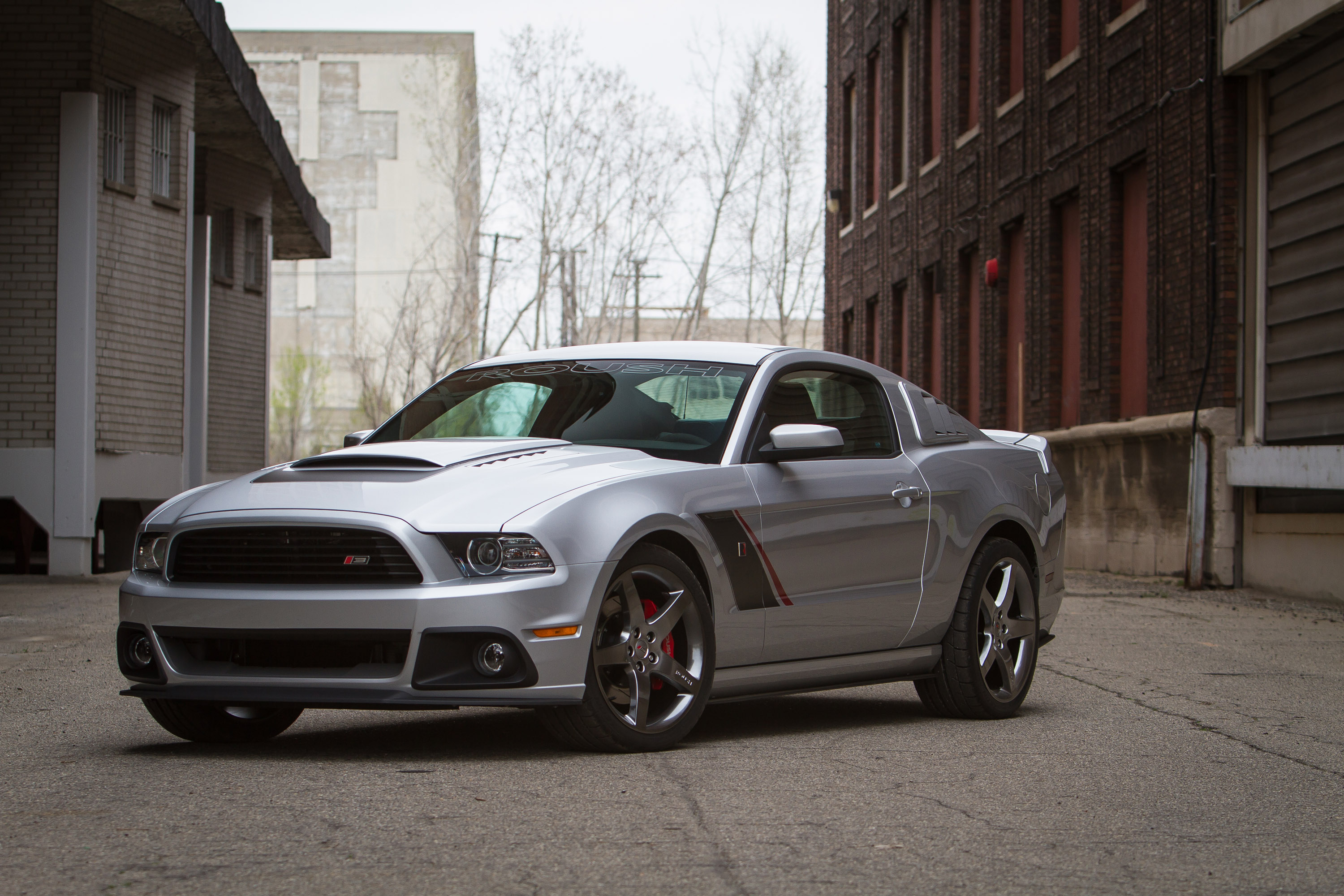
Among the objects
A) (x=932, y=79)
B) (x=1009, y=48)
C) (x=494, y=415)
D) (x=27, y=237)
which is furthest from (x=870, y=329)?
(x=494, y=415)

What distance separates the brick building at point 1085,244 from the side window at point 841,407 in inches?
348

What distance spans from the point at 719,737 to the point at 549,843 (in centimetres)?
217

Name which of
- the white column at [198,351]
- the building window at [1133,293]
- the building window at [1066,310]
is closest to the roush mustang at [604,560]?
the building window at [1133,293]

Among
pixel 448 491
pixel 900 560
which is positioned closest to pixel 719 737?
pixel 900 560

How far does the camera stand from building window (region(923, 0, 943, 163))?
2753cm

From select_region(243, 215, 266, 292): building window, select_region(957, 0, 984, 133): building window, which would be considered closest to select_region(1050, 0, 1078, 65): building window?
select_region(957, 0, 984, 133): building window

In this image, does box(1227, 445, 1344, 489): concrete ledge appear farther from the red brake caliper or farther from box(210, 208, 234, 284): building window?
box(210, 208, 234, 284): building window

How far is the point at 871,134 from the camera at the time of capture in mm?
32375

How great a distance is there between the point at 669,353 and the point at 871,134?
26.2m

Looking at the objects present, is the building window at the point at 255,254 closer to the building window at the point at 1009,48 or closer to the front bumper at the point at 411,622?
the building window at the point at 1009,48

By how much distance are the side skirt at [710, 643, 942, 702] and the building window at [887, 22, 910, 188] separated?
2323cm

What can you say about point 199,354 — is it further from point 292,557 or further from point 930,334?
point 292,557

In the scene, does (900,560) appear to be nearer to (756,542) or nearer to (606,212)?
(756,542)

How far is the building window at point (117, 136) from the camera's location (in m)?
17.4
